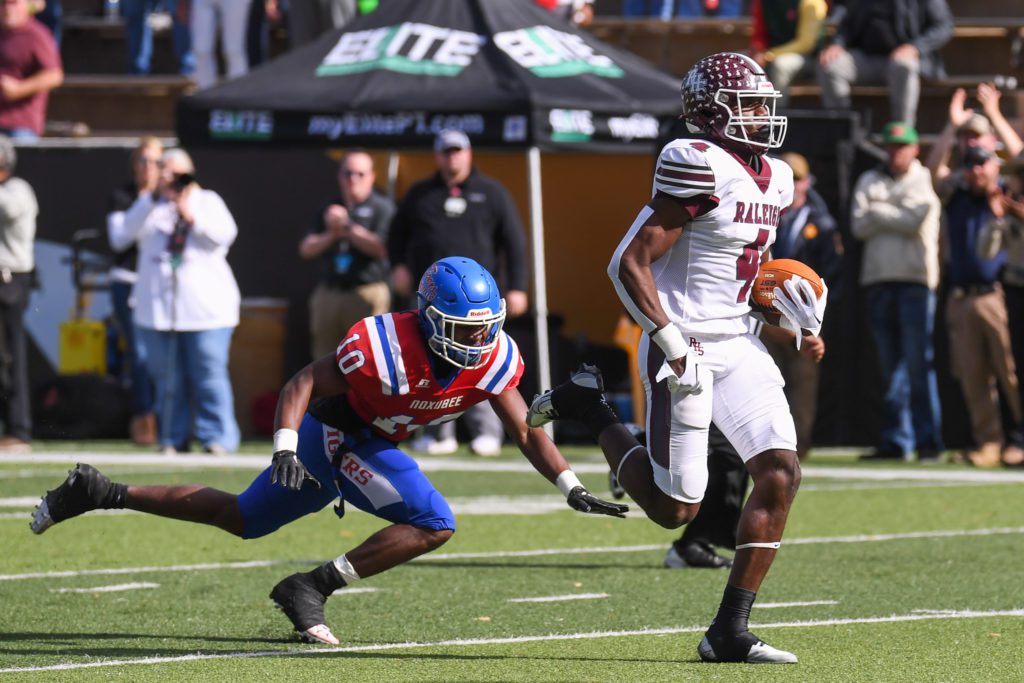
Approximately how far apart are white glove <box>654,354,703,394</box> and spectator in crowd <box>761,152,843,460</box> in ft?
18.8

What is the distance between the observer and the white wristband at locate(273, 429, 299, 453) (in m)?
5.62

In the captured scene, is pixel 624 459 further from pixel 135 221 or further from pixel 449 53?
pixel 449 53

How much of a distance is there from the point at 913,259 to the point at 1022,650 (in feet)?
22.7

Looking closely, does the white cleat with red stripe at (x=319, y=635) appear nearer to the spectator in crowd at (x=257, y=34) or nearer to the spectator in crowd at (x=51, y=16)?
the spectator in crowd at (x=257, y=34)

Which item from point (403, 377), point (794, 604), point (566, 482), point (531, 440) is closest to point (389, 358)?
point (403, 377)

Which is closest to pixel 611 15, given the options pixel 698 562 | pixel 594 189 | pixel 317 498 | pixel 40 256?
pixel 594 189

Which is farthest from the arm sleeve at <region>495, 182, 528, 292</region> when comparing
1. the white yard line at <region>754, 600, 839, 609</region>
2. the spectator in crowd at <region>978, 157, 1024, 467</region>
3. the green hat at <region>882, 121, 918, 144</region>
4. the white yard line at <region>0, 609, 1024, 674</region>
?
the white yard line at <region>0, 609, 1024, 674</region>

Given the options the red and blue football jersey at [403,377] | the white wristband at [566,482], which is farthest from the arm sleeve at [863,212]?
the white wristband at [566,482]

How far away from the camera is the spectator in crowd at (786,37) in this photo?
14461 millimetres

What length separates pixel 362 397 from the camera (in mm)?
5980

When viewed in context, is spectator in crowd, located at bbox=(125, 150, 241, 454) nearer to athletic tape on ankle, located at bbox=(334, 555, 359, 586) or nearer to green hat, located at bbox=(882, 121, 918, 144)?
green hat, located at bbox=(882, 121, 918, 144)

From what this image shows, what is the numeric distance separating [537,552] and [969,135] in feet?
17.2

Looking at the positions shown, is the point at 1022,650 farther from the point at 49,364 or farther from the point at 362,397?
the point at 49,364

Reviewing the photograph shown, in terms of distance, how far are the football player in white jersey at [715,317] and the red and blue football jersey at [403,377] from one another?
22cm
